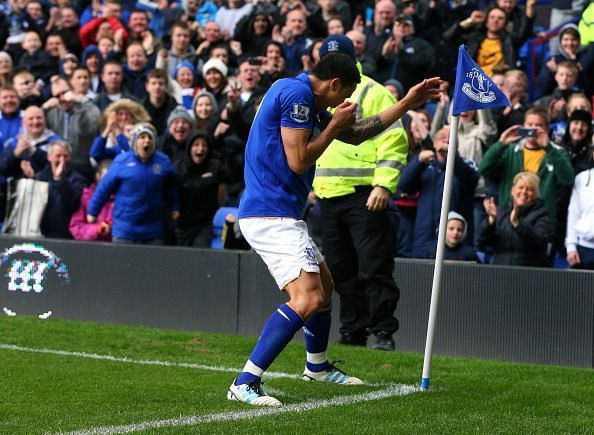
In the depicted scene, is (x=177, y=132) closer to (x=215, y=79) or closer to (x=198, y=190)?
(x=198, y=190)

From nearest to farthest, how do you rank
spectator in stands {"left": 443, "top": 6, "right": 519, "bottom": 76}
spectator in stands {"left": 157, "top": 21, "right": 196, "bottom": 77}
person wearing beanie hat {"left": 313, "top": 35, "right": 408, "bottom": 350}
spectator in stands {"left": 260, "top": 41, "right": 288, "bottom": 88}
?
person wearing beanie hat {"left": 313, "top": 35, "right": 408, "bottom": 350}
spectator in stands {"left": 443, "top": 6, "right": 519, "bottom": 76}
spectator in stands {"left": 260, "top": 41, "right": 288, "bottom": 88}
spectator in stands {"left": 157, "top": 21, "right": 196, "bottom": 77}

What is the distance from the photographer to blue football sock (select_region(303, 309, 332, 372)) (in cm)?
821

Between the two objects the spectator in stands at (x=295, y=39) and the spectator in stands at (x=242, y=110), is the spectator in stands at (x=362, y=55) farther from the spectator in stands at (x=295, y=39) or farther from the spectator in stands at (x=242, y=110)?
the spectator in stands at (x=242, y=110)

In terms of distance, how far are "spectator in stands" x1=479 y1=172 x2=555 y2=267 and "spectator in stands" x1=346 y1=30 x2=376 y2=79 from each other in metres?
3.66

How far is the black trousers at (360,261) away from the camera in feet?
33.6

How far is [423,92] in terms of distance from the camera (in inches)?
313

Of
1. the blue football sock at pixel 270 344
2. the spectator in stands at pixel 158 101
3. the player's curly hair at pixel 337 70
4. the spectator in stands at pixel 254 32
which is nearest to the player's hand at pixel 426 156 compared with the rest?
the spectator in stands at pixel 158 101

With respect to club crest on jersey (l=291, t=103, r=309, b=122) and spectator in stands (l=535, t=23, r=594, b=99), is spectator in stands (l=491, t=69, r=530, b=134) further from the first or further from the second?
club crest on jersey (l=291, t=103, r=309, b=122)

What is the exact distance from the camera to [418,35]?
52.8 ft

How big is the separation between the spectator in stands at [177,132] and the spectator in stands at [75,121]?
1060 mm

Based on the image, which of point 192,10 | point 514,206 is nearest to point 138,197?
point 514,206

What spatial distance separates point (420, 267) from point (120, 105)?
201 inches

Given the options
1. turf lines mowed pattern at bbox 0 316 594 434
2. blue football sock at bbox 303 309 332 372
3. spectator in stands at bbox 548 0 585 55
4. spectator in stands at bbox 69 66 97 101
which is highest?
spectator in stands at bbox 548 0 585 55

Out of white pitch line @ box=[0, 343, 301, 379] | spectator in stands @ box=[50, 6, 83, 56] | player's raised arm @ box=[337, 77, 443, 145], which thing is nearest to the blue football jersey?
player's raised arm @ box=[337, 77, 443, 145]
